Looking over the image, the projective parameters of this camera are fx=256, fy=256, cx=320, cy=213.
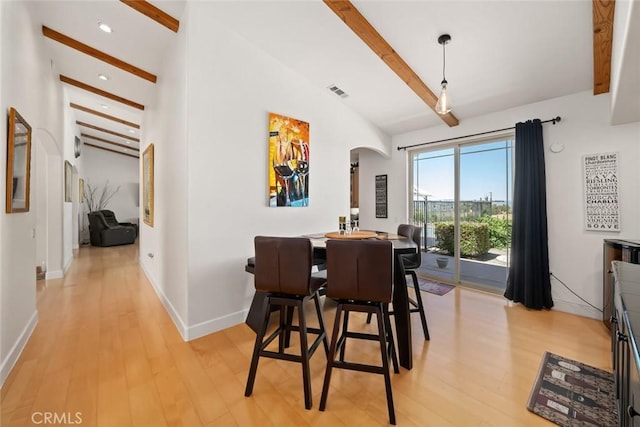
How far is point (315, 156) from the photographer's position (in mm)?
3559

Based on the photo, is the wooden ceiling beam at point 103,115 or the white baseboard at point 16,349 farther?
the wooden ceiling beam at point 103,115

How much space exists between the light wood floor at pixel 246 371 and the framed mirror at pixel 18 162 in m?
1.30

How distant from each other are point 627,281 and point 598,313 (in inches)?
83.5

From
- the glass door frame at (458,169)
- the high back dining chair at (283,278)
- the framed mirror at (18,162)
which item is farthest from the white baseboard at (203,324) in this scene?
the glass door frame at (458,169)

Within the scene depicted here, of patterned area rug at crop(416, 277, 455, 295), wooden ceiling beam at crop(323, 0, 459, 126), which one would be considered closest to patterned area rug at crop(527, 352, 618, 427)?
patterned area rug at crop(416, 277, 455, 295)

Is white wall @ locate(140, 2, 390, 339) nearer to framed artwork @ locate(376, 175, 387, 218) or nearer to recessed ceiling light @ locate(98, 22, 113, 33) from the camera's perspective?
recessed ceiling light @ locate(98, 22, 113, 33)

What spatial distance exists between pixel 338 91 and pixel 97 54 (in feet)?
10.1

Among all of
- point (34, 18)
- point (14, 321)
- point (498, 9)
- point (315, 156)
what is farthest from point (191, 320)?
point (498, 9)

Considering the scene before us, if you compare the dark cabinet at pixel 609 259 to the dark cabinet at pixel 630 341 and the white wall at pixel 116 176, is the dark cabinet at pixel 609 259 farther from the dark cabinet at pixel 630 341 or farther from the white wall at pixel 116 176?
the white wall at pixel 116 176

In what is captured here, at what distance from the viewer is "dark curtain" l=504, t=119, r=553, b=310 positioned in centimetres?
322

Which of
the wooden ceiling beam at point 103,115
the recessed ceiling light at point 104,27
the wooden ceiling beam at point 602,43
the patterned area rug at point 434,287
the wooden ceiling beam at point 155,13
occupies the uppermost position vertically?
the wooden ceiling beam at point 103,115

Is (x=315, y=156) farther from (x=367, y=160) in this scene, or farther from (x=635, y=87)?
(x=635, y=87)

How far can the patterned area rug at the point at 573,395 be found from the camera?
155 centimetres

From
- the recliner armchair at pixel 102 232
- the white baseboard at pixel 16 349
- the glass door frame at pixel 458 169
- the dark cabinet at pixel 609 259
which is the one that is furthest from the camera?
the recliner armchair at pixel 102 232
